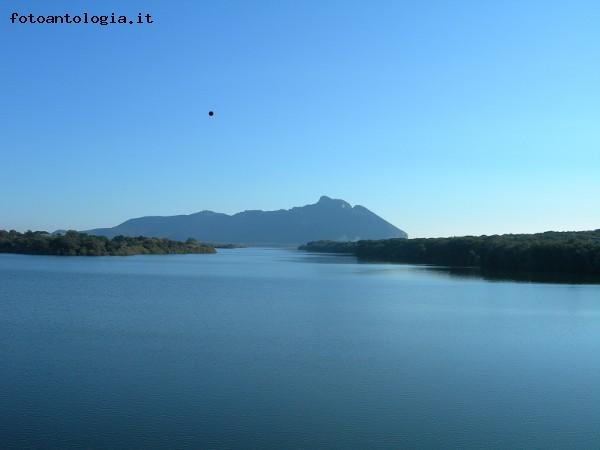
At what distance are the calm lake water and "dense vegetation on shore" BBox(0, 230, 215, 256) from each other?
→ 5596 cm

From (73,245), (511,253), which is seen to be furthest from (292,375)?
(73,245)

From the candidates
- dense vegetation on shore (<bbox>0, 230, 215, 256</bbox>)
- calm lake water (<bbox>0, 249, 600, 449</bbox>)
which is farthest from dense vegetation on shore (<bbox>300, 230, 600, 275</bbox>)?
dense vegetation on shore (<bbox>0, 230, 215, 256</bbox>)

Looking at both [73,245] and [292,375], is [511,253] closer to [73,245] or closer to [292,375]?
[292,375]

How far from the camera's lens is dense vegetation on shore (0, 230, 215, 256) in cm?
8025

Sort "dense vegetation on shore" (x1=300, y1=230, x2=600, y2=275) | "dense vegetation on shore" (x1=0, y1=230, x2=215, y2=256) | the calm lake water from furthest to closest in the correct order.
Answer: "dense vegetation on shore" (x1=0, y1=230, x2=215, y2=256), "dense vegetation on shore" (x1=300, y1=230, x2=600, y2=275), the calm lake water

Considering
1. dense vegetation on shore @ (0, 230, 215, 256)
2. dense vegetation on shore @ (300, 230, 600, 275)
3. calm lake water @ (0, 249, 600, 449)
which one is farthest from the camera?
dense vegetation on shore @ (0, 230, 215, 256)

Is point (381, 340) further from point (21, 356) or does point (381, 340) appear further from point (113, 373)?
point (21, 356)

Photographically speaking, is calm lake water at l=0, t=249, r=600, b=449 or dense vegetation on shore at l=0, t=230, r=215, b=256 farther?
dense vegetation on shore at l=0, t=230, r=215, b=256

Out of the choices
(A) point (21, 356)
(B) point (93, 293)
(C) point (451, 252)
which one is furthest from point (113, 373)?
(C) point (451, 252)

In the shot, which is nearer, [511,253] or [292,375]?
[292,375]

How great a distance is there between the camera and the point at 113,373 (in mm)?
13492

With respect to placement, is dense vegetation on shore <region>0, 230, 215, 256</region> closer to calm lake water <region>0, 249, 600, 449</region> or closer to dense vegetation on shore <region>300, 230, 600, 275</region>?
dense vegetation on shore <region>300, 230, 600, 275</region>

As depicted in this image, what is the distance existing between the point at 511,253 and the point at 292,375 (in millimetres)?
47195

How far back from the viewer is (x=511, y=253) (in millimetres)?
56719
